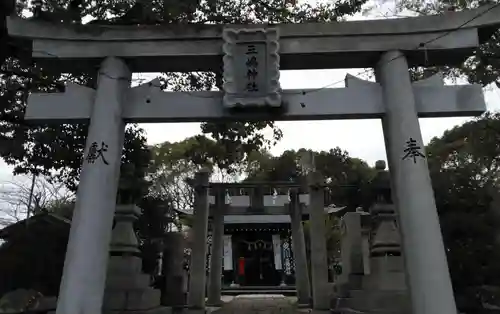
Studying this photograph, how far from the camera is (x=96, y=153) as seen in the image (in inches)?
193

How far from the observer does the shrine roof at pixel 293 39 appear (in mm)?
5242

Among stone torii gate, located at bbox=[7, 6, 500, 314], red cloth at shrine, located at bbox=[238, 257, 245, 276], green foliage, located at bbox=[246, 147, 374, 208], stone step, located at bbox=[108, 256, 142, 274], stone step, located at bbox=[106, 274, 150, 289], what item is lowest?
stone step, located at bbox=[106, 274, 150, 289]

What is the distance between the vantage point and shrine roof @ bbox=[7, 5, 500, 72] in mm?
5242

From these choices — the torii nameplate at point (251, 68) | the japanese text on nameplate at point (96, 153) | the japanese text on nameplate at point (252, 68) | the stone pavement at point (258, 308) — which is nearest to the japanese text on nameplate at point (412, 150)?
the torii nameplate at point (251, 68)

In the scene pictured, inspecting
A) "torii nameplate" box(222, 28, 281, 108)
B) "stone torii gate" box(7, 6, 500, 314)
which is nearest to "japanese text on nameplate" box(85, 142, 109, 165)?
"stone torii gate" box(7, 6, 500, 314)

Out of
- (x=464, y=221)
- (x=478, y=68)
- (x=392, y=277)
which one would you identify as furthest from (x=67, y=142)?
(x=478, y=68)

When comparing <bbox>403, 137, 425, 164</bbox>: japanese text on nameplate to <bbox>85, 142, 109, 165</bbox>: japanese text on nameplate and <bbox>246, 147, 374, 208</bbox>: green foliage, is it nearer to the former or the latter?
<bbox>85, 142, 109, 165</bbox>: japanese text on nameplate

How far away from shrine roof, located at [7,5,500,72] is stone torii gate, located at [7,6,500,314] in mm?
13

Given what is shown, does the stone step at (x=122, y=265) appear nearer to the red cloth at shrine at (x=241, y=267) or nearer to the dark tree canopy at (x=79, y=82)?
the dark tree canopy at (x=79, y=82)

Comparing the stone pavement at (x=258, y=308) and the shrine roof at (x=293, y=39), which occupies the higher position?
the shrine roof at (x=293, y=39)

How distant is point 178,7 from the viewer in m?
5.87

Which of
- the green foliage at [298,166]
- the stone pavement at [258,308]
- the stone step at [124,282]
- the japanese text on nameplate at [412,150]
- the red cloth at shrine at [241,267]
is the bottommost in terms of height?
the stone pavement at [258,308]

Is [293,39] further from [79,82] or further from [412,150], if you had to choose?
[79,82]

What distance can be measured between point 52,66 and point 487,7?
5.68 metres
